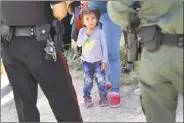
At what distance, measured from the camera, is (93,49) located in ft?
12.9

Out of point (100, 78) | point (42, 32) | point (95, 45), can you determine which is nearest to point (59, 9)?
point (42, 32)

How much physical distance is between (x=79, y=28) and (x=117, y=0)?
195 cm

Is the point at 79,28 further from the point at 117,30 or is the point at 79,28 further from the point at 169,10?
the point at 169,10

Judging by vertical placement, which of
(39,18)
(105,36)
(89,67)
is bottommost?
(89,67)

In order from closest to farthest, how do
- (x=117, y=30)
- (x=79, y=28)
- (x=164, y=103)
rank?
(x=164, y=103) → (x=117, y=30) → (x=79, y=28)

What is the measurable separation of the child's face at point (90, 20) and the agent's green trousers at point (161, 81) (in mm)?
1714

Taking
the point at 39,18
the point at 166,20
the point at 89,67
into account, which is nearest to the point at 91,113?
the point at 89,67

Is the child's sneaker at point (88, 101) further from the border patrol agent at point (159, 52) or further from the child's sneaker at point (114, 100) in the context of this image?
the border patrol agent at point (159, 52)

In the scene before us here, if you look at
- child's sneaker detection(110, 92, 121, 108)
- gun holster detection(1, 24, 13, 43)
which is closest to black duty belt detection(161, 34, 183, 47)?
gun holster detection(1, 24, 13, 43)

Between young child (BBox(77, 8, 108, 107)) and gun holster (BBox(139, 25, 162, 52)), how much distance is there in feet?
5.61

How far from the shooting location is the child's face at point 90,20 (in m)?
3.86

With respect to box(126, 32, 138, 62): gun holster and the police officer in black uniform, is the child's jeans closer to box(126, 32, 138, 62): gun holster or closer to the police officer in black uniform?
the police officer in black uniform

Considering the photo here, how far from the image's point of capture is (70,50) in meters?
5.58

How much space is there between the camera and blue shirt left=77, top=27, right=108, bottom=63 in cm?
389
